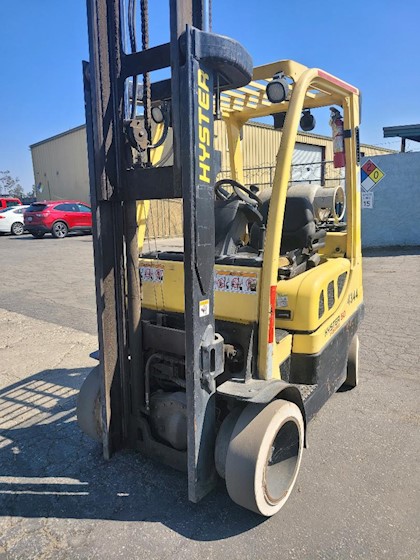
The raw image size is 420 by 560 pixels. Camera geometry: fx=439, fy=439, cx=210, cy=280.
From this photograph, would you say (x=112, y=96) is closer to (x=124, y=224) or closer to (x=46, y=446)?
(x=124, y=224)

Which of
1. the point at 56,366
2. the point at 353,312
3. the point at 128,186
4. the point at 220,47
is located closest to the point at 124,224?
the point at 128,186

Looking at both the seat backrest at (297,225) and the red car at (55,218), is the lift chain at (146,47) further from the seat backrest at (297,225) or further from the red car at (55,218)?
the red car at (55,218)

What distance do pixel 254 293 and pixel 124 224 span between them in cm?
98

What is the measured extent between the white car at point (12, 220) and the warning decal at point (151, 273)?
23234mm

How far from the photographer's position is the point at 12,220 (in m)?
24.1

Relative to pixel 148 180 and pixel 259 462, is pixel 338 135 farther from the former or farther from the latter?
pixel 259 462

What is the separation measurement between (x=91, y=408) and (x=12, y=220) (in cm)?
2350

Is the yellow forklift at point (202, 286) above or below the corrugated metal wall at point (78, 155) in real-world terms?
below


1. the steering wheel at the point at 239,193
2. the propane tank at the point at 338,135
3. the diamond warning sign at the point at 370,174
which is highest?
the diamond warning sign at the point at 370,174

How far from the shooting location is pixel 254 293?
2.87 m

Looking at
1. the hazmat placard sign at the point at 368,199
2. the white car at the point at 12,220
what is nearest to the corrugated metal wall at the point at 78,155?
the hazmat placard sign at the point at 368,199

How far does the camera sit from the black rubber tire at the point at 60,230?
860 inches

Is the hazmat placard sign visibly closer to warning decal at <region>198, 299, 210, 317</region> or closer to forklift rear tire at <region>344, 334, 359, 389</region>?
forklift rear tire at <region>344, 334, 359, 389</region>

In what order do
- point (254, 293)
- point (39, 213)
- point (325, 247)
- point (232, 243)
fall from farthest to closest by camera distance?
point (39, 213) → point (325, 247) → point (232, 243) → point (254, 293)
